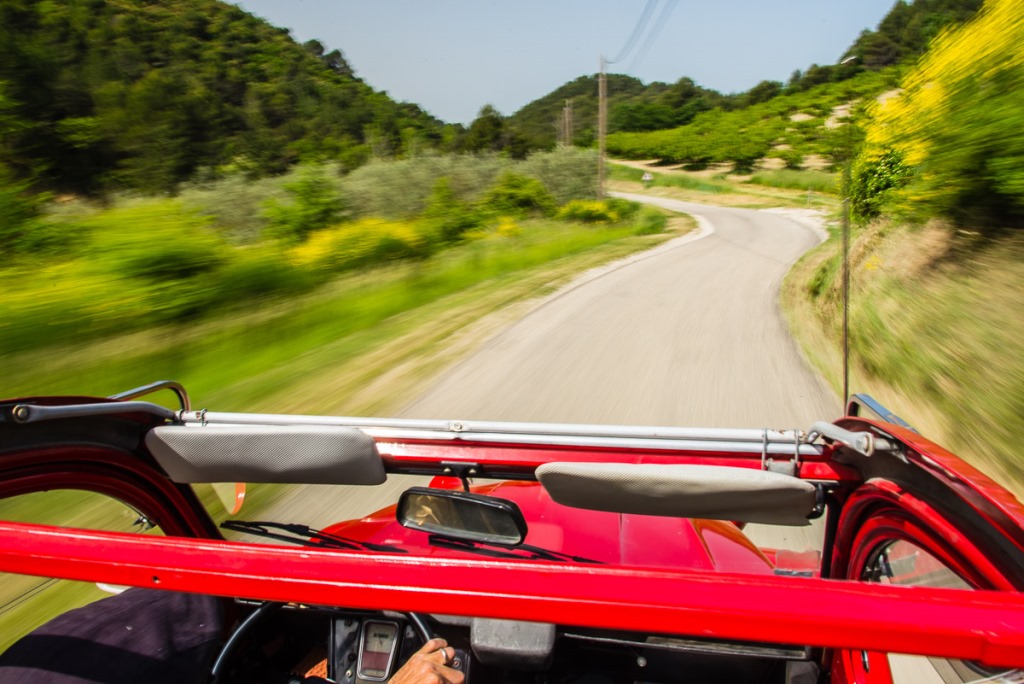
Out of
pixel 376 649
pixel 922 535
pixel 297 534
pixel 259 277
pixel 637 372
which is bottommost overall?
pixel 637 372

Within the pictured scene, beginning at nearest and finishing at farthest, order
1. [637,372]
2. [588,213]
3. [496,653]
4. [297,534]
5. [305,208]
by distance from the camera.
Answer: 1. [496,653]
2. [297,534]
3. [637,372]
4. [305,208]
5. [588,213]

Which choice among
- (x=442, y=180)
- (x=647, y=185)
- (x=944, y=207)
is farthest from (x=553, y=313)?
(x=647, y=185)

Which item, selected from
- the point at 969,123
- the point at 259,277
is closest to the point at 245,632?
the point at 969,123

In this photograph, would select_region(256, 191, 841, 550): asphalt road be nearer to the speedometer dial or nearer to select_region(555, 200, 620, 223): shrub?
the speedometer dial

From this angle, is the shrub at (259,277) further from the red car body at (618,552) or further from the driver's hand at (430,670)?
the driver's hand at (430,670)

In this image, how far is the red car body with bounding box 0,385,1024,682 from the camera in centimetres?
69

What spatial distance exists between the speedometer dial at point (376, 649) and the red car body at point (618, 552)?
27cm

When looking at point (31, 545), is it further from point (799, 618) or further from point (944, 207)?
point (944, 207)

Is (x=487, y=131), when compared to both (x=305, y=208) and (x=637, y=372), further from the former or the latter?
(x=637, y=372)

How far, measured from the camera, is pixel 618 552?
209cm

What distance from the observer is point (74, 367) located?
7207 mm

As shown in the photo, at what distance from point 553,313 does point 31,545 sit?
9.33 m

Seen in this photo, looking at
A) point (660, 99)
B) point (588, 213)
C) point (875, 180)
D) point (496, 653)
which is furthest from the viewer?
point (660, 99)

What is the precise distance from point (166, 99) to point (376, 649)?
98.0ft
